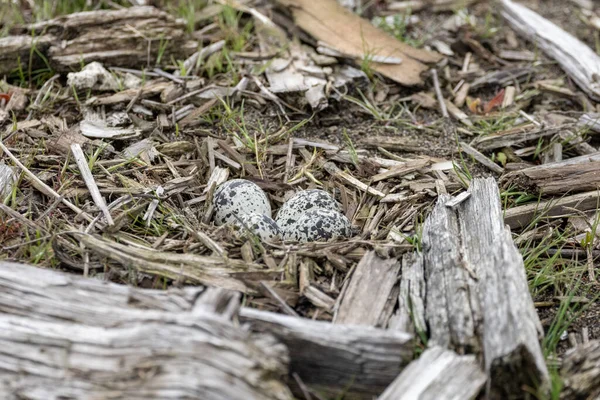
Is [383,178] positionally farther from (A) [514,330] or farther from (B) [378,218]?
(A) [514,330]

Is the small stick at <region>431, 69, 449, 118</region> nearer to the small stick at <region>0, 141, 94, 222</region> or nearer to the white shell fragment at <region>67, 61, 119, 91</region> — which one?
the white shell fragment at <region>67, 61, 119, 91</region>

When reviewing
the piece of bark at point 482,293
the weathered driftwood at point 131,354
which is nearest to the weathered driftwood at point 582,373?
the piece of bark at point 482,293

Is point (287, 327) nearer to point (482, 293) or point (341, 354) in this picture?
point (341, 354)

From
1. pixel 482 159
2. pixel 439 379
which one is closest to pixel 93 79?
pixel 482 159

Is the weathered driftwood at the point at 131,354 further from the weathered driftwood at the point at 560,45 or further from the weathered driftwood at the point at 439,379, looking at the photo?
the weathered driftwood at the point at 560,45

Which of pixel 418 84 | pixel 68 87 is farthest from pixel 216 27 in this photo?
pixel 418 84
